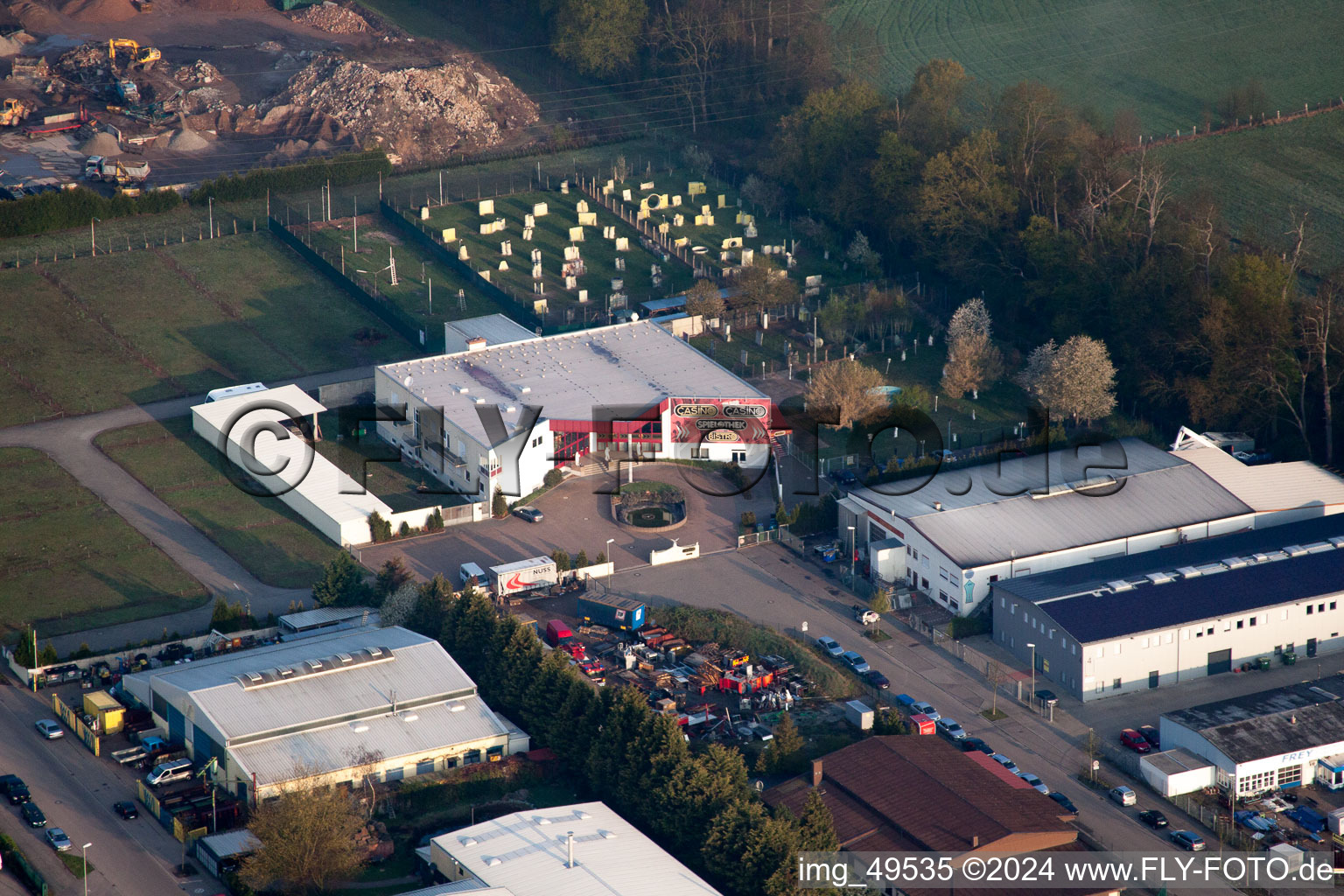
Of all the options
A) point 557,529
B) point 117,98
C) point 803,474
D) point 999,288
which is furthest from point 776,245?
point 117,98

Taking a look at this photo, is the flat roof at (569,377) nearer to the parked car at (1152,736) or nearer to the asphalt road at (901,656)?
the asphalt road at (901,656)

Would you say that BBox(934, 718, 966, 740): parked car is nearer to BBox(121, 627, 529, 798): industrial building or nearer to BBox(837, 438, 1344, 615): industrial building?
BBox(837, 438, 1344, 615): industrial building

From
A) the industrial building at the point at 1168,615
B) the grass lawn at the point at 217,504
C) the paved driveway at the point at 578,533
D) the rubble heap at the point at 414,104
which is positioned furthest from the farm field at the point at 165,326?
the industrial building at the point at 1168,615

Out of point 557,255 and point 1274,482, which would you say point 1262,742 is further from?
point 557,255

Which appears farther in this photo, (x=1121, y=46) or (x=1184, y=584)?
(x=1121, y=46)

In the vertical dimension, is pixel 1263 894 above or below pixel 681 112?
below

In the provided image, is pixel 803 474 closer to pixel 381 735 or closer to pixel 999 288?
pixel 999 288

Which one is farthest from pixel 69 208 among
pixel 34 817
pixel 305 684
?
pixel 34 817
